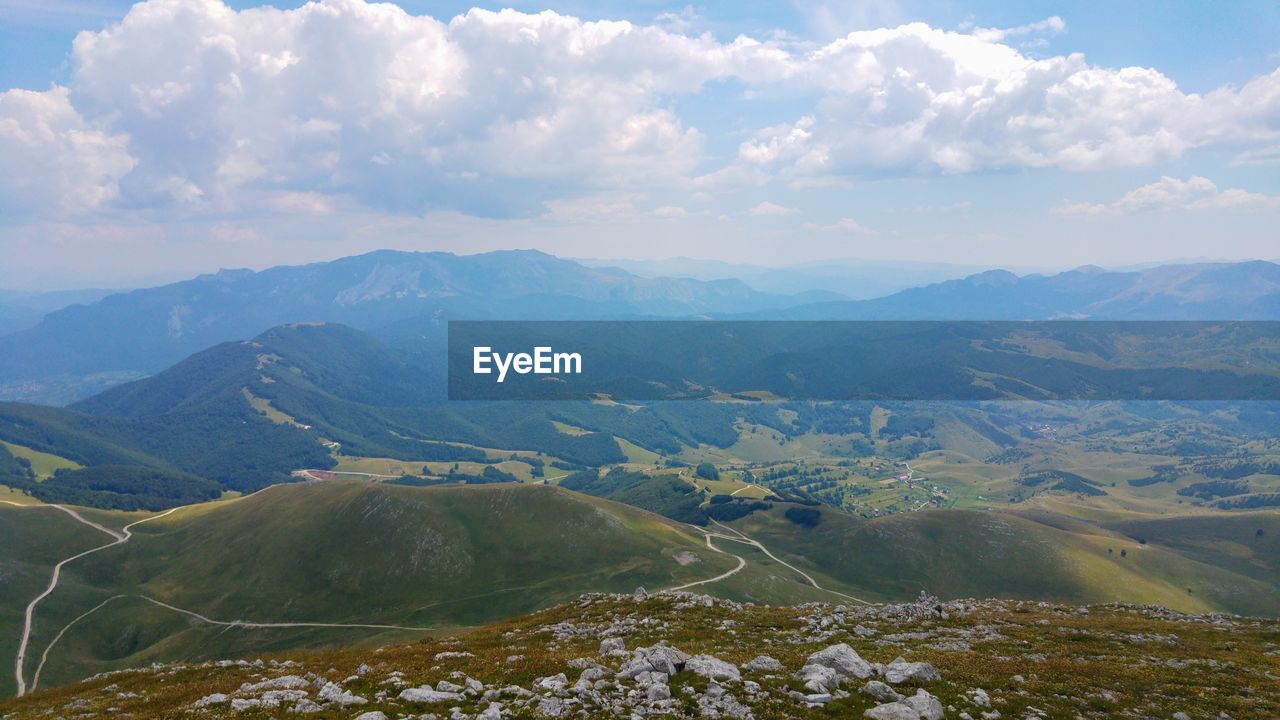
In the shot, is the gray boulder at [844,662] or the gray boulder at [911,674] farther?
the gray boulder at [844,662]

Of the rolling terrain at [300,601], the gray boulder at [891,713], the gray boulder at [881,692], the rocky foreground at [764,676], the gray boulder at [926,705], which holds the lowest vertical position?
the rolling terrain at [300,601]

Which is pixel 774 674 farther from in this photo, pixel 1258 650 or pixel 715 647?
pixel 1258 650

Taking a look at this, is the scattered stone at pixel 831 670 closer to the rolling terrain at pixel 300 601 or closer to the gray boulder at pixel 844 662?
the gray boulder at pixel 844 662

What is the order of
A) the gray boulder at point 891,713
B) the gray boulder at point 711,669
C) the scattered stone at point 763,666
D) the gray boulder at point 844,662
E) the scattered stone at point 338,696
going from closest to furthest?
the gray boulder at point 891,713 < the scattered stone at point 338,696 < the gray boulder at point 711,669 < the gray boulder at point 844,662 < the scattered stone at point 763,666

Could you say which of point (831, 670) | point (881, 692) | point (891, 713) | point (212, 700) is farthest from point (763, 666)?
point (212, 700)

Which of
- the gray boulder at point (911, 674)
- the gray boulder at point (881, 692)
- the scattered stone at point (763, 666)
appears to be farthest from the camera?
the scattered stone at point (763, 666)

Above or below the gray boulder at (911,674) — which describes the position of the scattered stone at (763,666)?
below

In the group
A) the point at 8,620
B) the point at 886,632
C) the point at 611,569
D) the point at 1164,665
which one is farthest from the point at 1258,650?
the point at 8,620

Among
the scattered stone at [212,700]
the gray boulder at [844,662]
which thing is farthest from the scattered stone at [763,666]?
the scattered stone at [212,700]

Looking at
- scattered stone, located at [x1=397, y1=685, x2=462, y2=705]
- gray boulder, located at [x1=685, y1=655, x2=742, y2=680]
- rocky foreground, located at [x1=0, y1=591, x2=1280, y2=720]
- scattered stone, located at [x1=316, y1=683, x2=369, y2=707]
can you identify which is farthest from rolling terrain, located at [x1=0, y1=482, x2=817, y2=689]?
gray boulder, located at [x1=685, y1=655, x2=742, y2=680]
